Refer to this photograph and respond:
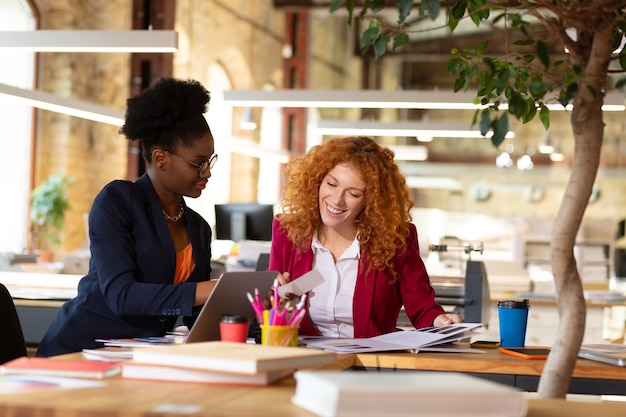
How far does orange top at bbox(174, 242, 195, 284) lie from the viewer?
2.72m

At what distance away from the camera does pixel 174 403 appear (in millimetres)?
1455

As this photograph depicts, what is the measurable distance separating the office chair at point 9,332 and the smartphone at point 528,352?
1304 millimetres

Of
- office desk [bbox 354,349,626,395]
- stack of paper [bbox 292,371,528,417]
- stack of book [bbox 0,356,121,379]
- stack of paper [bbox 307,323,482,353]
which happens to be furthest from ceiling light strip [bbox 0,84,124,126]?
stack of paper [bbox 292,371,528,417]

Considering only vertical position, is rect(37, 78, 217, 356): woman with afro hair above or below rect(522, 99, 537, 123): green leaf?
below

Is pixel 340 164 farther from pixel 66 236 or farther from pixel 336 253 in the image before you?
pixel 66 236

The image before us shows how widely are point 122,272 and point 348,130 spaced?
7.30m

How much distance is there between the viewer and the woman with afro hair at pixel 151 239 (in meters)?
2.44

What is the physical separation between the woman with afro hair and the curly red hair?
0.36 m

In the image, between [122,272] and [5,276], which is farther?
[5,276]

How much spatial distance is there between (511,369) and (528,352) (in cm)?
23

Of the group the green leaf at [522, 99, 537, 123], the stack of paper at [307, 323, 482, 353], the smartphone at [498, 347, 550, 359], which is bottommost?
the smartphone at [498, 347, 550, 359]

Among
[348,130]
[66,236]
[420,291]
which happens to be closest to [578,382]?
[420,291]

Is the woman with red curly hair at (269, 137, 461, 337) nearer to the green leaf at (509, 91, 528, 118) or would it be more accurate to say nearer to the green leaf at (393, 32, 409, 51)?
the green leaf at (393, 32, 409, 51)

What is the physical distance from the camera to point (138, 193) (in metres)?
2.66
